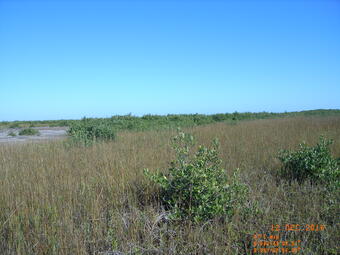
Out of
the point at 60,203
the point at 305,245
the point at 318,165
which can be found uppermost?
the point at 318,165

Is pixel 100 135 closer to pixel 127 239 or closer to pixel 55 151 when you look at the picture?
pixel 55 151

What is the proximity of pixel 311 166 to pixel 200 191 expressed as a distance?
2.12m

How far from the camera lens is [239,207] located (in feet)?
7.76

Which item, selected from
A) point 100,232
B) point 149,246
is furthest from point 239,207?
point 100,232

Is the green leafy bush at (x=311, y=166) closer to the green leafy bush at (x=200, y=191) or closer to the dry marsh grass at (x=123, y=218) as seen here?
the dry marsh grass at (x=123, y=218)

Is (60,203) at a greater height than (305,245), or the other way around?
(60,203)

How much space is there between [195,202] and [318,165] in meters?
2.29
